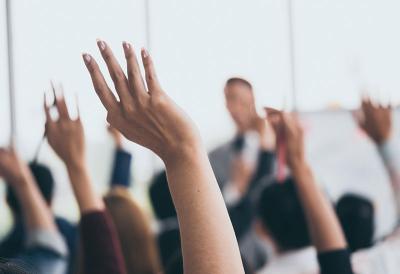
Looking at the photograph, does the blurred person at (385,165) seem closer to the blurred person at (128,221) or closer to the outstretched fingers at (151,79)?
the blurred person at (128,221)

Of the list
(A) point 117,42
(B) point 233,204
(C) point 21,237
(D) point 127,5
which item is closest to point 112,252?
(C) point 21,237

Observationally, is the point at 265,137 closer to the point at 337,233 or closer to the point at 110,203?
the point at 337,233

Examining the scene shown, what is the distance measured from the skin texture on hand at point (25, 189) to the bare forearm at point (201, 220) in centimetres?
126

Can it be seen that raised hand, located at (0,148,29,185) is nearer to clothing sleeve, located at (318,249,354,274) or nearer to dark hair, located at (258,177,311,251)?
dark hair, located at (258,177,311,251)

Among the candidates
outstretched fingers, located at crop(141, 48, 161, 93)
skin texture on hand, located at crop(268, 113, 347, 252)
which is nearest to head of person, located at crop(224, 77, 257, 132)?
skin texture on hand, located at crop(268, 113, 347, 252)

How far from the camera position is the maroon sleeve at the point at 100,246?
162 centimetres

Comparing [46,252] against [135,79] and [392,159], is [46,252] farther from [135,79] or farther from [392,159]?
[135,79]

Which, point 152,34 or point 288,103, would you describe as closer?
A: point 152,34

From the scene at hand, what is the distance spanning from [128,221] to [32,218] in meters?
0.28

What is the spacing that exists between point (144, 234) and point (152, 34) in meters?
0.62

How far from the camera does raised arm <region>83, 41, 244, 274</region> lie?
501mm

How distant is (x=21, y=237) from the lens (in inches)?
65.7

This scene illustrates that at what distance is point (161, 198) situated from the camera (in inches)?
70.3

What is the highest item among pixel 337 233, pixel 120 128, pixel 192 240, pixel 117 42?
pixel 117 42
